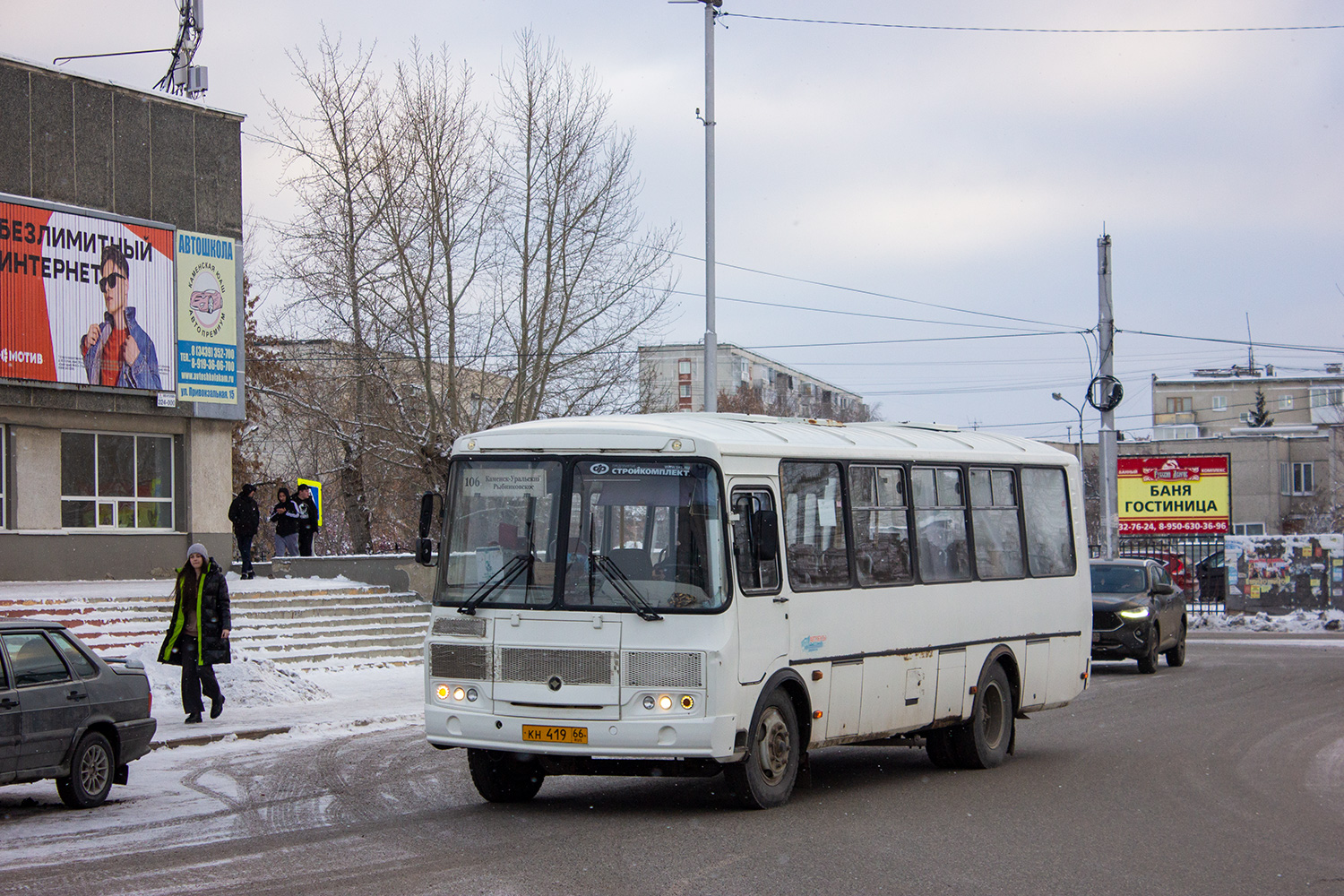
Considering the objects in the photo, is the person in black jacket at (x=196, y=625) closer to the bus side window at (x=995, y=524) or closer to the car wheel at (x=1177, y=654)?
the bus side window at (x=995, y=524)

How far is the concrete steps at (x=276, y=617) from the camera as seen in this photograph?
72.3 ft

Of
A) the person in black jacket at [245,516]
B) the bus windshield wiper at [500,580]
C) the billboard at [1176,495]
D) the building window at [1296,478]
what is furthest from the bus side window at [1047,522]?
the building window at [1296,478]

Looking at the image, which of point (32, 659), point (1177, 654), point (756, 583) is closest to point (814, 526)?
point (756, 583)

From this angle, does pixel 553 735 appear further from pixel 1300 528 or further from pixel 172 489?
pixel 1300 528

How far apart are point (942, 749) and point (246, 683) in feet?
28.9

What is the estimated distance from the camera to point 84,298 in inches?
1045

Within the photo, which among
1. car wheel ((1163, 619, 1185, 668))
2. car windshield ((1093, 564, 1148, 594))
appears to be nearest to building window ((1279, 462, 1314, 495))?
car wheel ((1163, 619, 1185, 668))

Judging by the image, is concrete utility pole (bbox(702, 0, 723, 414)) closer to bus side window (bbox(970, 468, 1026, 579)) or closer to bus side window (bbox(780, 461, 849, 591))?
bus side window (bbox(970, 468, 1026, 579))

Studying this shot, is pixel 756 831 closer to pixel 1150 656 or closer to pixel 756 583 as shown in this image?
pixel 756 583

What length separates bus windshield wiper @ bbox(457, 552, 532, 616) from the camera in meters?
9.97

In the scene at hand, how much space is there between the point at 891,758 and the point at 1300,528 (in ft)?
217

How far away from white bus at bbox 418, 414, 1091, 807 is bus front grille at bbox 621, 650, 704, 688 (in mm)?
13

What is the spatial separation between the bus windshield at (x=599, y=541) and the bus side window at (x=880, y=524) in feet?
6.56

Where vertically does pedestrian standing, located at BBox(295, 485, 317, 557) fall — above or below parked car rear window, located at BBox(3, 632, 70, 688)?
above
